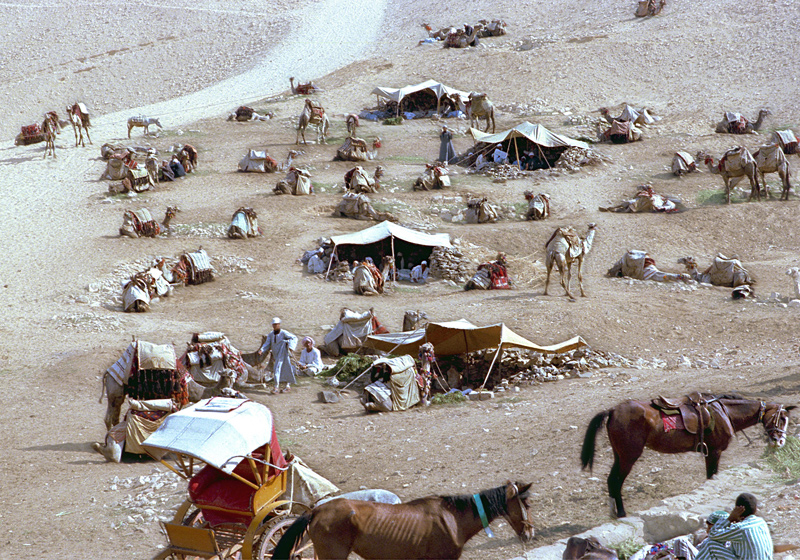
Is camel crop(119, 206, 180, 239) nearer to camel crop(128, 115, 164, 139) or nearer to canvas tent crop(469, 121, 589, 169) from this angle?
camel crop(128, 115, 164, 139)

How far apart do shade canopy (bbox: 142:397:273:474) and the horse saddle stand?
3.83 m

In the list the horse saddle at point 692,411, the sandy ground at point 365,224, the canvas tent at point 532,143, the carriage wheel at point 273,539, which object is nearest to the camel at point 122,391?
the sandy ground at point 365,224

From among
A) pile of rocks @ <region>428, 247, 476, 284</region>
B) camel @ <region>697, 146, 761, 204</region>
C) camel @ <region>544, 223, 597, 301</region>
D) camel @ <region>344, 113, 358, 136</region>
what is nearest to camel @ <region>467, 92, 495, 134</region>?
camel @ <region>344, 113, 358, 136</region>

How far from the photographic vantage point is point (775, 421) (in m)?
7.79

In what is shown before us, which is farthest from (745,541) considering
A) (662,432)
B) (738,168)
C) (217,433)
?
(738,168)

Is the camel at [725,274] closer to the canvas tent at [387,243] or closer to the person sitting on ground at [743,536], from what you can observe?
the canvas tent at [387,243]

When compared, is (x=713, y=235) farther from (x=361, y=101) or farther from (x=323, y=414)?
(x=361, y=101)

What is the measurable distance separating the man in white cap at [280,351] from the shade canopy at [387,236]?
23.8 feet

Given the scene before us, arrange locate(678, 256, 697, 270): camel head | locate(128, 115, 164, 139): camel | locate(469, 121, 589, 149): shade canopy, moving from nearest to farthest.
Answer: locate(678, 256, 697, 270): camel head < locate(469, 121, 589, 149): shade canopy < locate(128, 115, 164, 139): camel

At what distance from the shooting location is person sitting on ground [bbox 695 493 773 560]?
566 centimetres

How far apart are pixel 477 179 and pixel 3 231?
14987 mm

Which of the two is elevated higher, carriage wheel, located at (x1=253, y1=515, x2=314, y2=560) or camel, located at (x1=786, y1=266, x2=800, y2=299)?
carriage wheel, located at (x1=253, y1=515, x2=314, y2=560)

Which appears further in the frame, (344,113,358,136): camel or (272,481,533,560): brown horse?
(344,113,358,136): camel

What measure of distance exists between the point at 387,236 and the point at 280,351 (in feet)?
25.1
